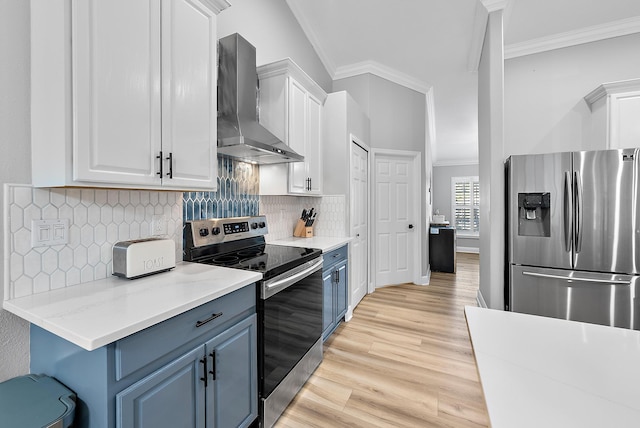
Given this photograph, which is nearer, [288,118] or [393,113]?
[288,118]

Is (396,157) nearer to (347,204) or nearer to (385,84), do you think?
(385,84)

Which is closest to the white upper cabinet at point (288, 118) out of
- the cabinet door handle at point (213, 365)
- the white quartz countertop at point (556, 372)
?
the cabinet door handle at point (213, 365)

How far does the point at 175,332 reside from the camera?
3.47 feet

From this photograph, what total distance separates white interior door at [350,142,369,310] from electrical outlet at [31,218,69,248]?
252cm

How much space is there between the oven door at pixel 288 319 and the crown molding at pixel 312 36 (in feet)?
9.18

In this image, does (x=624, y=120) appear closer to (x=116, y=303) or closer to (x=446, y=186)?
(x=116, y=303)

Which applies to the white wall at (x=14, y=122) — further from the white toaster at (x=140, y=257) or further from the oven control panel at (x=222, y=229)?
the oven control panel at (x=222, y=229)

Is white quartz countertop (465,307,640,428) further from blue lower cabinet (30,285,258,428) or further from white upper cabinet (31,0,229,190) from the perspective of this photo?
white upper cabinet (31,0,229,190)

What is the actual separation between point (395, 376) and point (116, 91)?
8.19ft

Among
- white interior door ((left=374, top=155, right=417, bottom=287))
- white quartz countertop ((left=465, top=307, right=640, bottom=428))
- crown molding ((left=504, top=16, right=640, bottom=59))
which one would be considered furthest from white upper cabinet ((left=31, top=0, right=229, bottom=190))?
crown molding ((left=504, top=16, right=640, bottom=59))

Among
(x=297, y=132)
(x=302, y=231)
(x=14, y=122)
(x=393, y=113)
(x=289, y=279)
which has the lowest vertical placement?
(x=289, y=279)

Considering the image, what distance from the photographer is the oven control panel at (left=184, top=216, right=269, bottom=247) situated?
181 cm

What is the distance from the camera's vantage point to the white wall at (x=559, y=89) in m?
3.12

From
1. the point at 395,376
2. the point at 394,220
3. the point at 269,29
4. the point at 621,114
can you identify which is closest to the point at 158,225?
the point at 395,376
